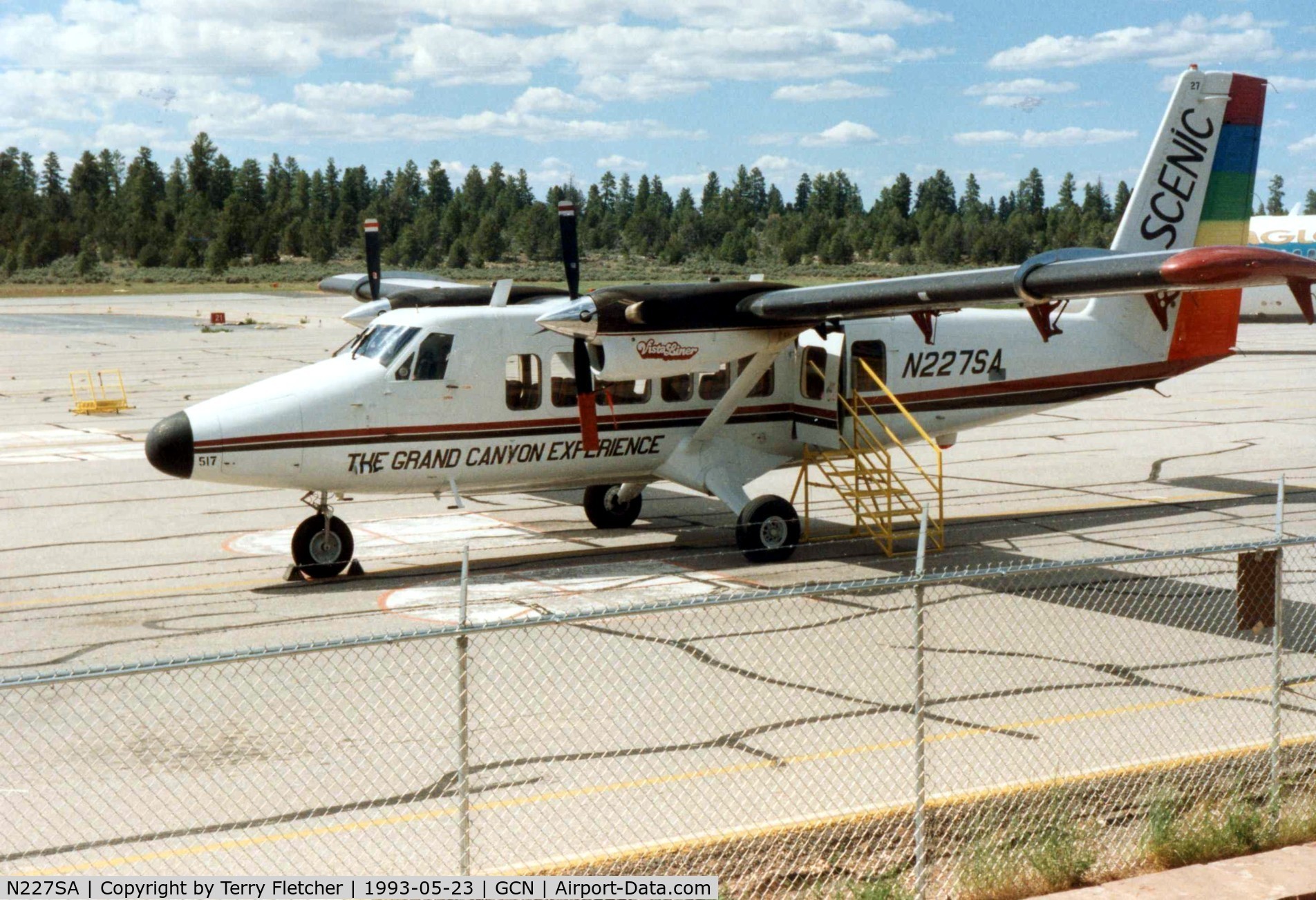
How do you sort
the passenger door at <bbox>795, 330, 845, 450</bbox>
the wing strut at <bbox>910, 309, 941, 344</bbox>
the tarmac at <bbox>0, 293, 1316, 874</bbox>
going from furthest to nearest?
the passenger door at <bbox>795, 330, 845, 450</bbox> → the wing strut at <bbox>910, 309, 941, 344</bbox> → the tarmac at <bbox>0, 293, 1316, 874</bbox>

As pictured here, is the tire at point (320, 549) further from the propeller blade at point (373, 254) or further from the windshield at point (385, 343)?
the propeller blade at point (373, 254)

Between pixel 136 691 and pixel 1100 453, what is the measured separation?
724 inches

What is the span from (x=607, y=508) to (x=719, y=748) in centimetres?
913

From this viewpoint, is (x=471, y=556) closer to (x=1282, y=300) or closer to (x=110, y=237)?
(x=1282, y=300)

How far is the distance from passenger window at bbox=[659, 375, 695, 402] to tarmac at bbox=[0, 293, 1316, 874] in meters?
1.91

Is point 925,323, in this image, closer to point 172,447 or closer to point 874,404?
point 874,404

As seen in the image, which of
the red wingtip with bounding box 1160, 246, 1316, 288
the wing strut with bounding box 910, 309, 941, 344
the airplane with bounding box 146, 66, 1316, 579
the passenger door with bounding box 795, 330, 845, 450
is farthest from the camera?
the passenger door with bounding box 795, 330, 845, 450

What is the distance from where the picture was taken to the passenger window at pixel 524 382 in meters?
16.5

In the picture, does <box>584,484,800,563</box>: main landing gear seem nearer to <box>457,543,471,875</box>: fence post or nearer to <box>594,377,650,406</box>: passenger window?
<box>594,377,650,406</box>: passenger window

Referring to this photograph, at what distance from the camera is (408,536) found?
18.1 m

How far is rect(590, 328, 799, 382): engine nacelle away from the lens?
15633 mm

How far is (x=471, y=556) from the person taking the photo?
16.7 m

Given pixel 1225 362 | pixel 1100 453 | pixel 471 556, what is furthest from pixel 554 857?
pixel 1225 362

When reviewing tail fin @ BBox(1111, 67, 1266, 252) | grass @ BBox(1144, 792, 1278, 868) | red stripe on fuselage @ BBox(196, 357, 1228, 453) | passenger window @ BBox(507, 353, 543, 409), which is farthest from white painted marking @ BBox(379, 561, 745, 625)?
tail fin @ BBox(1111, 67, 1266, 252)
